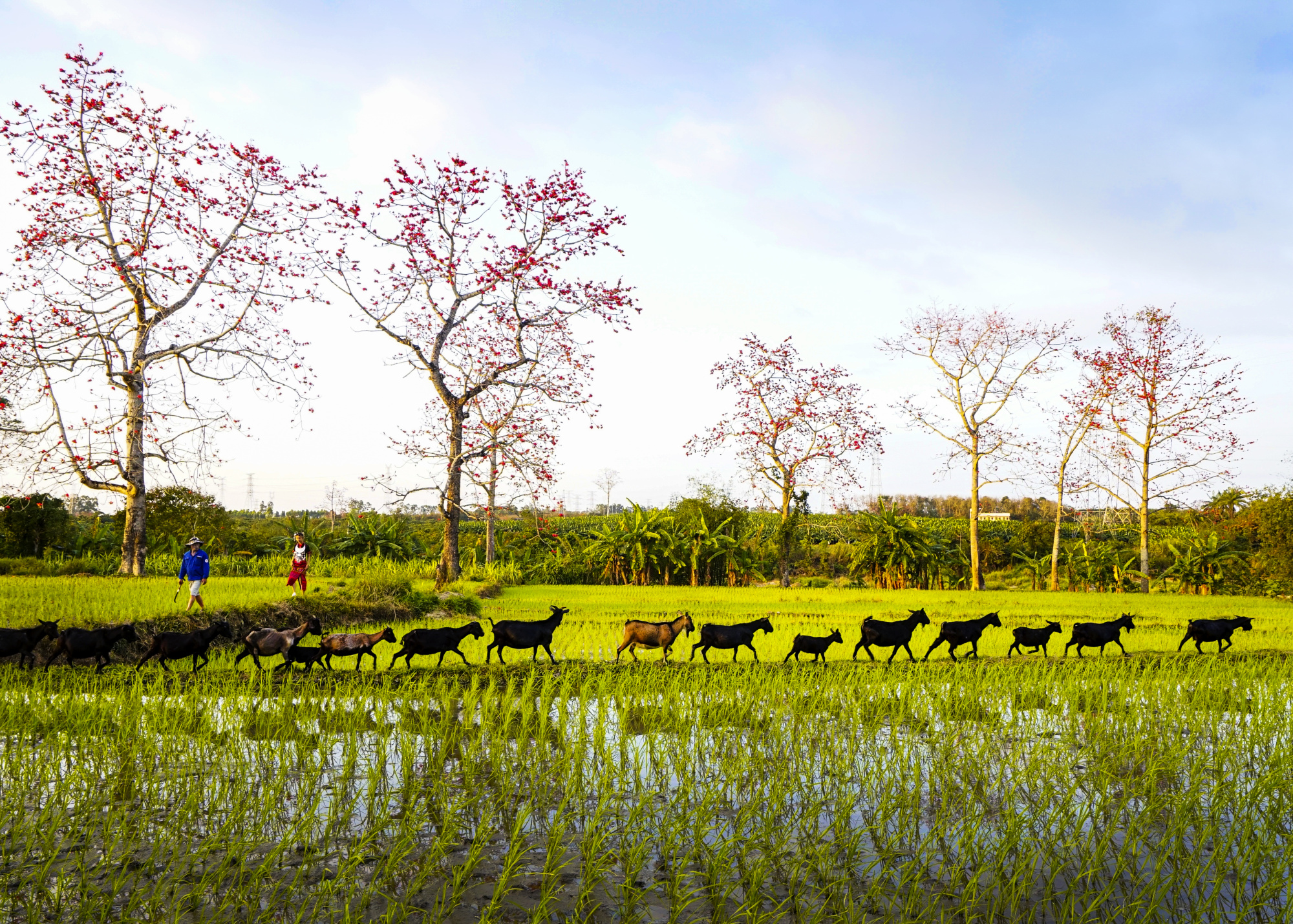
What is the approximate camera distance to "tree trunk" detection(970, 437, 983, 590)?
27.7 meters

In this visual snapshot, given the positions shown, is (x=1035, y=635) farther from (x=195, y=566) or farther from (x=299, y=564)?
(x=299, y=564)

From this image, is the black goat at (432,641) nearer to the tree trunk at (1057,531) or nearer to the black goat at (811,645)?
the black goat at (811,645)

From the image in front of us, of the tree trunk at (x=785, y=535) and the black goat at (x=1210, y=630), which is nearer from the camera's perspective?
the black goat at (x=1210, y=630)

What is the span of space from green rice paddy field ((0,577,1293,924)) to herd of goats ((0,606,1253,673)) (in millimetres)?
356

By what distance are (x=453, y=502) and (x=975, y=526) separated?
19.5 meters

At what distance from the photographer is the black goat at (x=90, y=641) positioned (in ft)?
29.9

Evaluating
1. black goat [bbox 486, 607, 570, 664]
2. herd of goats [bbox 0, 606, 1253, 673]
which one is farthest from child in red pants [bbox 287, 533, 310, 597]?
black goat [bbox 486, 607, 570, 664]

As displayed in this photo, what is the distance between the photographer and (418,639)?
9.76m

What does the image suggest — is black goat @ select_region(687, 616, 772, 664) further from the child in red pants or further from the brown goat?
the child in red pants

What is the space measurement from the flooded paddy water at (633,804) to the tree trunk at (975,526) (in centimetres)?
1984

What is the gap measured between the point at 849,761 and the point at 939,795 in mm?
774

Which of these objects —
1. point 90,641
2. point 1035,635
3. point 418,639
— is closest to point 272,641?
point 418,639

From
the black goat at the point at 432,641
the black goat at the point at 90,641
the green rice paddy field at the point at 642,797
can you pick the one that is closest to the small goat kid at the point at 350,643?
the black goat at the point at 432,641

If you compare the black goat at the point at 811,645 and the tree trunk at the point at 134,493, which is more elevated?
the tree trunk at the point at 134,493
